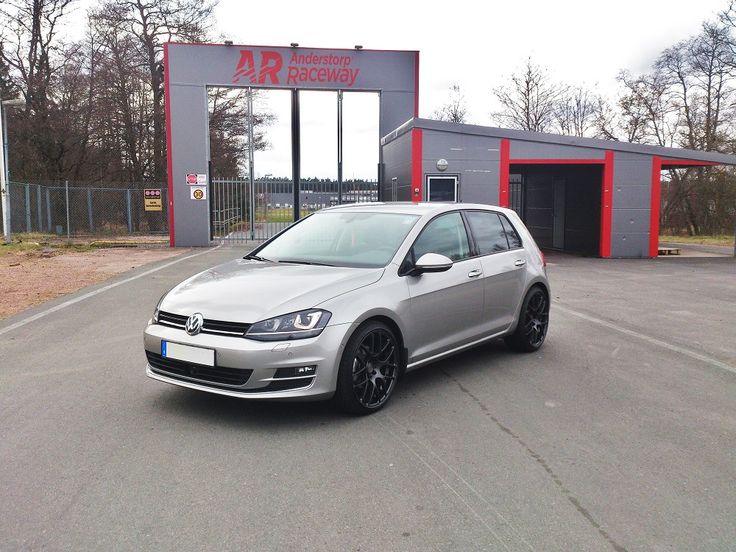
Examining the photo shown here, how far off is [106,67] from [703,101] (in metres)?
30.7

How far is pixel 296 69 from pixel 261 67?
3.96 feet

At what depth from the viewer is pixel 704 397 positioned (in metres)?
5.23

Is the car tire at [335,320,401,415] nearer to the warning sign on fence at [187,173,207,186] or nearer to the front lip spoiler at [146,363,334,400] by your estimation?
the front lip spoiler at [146,363,334,400]

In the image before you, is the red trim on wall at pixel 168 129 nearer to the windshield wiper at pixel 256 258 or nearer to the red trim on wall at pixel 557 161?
the red trim on wall at pixel 557 161

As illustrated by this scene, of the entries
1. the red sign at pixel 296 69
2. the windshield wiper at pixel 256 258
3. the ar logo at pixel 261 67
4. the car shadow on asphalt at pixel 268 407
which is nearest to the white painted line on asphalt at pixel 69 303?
the windshield wiper at pixel 256 258

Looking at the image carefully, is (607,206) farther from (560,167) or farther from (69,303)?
(69,303)

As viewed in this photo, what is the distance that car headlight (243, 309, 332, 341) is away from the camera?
4.17m

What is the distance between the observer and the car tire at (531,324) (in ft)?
21.4

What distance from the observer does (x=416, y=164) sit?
18.8m

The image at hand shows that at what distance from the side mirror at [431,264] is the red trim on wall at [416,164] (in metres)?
13.9

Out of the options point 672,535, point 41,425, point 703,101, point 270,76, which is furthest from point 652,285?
point 703,101

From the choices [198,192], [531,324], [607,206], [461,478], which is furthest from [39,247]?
[461,478]

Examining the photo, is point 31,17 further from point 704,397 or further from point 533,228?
point 704,397

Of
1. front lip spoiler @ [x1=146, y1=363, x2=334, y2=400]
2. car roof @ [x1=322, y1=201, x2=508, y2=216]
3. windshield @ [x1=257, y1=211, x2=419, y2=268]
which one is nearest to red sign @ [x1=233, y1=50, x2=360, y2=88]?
car roof @ [x1=322, y1=201, x2=508, y2=216]
